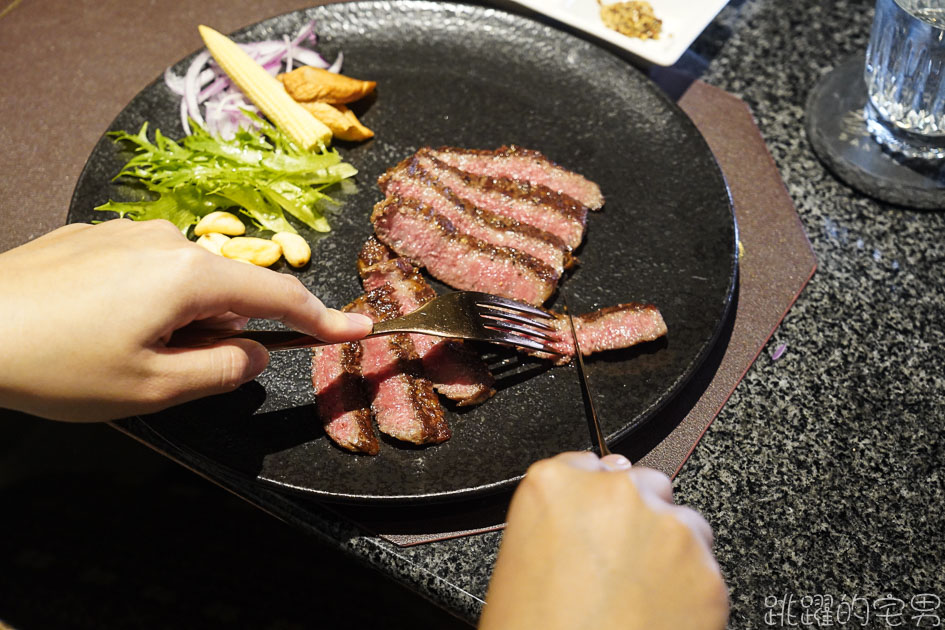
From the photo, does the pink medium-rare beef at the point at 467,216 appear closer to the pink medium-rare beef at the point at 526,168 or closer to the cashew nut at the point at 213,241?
the pink medium-rare beef at the point at 526,168

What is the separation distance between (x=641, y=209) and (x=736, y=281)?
0.36m

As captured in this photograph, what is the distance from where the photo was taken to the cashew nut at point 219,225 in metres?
2.19

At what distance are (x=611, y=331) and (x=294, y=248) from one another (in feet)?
3.09

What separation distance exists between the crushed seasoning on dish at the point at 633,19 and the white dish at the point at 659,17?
0.03m

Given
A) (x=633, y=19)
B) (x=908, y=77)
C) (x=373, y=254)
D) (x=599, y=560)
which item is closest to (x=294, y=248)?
(x=373, y=254)

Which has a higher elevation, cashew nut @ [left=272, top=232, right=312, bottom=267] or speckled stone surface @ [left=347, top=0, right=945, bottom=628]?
cashew nut @ [left=272, top=232, right=312, bottom=267]

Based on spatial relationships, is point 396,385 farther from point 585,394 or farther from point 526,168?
point 526,168

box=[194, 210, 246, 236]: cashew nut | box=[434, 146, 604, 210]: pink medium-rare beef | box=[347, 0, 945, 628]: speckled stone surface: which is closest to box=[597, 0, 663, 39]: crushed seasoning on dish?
box=[347, 0, 945, 628]: speckled stone surface

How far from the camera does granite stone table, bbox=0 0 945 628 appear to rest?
1.78m

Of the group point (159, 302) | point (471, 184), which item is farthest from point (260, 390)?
point (471, 184)

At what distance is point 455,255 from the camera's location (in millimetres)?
2121

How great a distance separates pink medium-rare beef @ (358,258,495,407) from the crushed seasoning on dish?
50.3 inches

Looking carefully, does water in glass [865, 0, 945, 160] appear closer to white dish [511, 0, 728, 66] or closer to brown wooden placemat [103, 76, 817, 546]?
brown wooden placemat [103, 76, 817, 546]

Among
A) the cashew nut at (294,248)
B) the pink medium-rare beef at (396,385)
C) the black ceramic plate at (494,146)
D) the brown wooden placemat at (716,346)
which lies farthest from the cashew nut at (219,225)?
the brown wooden placemat at (716,346)
